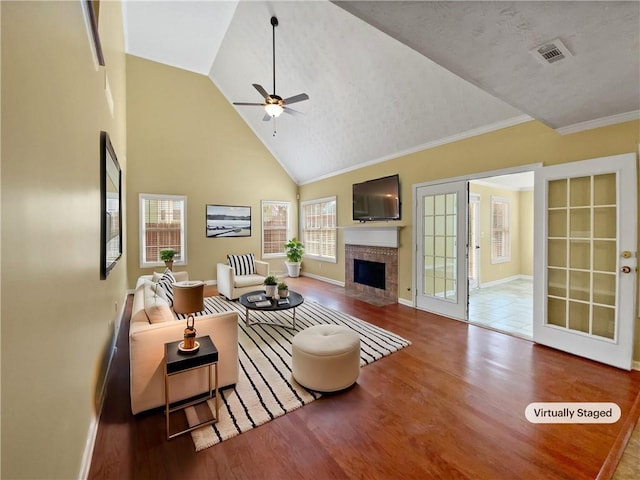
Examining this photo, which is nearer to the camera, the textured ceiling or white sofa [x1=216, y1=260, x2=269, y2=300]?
the textured ceiling

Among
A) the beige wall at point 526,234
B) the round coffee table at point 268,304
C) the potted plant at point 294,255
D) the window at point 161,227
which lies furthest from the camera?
the potted plant at point 294,255

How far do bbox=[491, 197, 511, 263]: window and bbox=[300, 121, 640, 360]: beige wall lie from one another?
315 centimetres

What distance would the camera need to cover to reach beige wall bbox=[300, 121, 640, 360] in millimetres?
2861

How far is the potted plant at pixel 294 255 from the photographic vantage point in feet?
25.0

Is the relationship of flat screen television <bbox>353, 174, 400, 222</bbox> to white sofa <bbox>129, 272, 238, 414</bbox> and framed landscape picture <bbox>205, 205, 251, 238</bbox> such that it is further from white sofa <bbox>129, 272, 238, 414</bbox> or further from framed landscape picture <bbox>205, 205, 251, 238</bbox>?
white sofa <bbox>129, 272, 238, 414</bbox>

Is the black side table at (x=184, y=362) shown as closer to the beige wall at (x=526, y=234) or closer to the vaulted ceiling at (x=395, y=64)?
the vaulted ceiling at (x=395, y=64)

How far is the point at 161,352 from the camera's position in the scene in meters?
2.09

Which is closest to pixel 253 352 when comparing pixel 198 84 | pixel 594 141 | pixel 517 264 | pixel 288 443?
pixel 288 443

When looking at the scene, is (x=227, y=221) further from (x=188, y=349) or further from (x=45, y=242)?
(x=45, y=242)

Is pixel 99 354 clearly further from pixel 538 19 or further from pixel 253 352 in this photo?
pixel 538 19

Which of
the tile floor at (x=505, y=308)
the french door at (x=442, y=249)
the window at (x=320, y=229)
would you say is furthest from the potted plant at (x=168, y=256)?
the tile floor at (x=505, y=308)

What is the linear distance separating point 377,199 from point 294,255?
3052 mm

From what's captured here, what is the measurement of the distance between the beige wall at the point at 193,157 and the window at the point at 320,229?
1065 mm

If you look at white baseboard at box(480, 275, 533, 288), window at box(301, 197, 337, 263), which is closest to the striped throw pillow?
window at box(301, 197, 337, 263)
